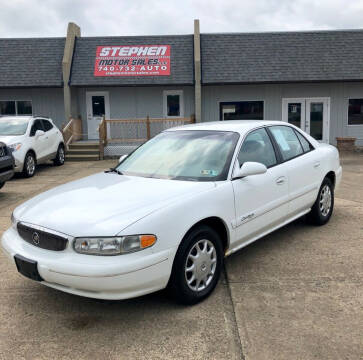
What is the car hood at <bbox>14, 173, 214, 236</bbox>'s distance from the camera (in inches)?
117

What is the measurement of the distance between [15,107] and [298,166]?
631 inches

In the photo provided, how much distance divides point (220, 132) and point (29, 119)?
8.84m

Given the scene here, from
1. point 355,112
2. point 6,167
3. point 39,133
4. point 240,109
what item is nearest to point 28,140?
point 39,133

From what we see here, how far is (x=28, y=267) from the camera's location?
10.1ft

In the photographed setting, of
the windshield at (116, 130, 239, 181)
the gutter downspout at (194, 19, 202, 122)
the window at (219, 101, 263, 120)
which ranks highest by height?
the gutter downspout at (194, 19, 202, 122)

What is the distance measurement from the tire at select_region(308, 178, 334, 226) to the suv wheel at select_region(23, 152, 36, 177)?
26.5ft

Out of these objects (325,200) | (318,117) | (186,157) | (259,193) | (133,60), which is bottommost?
(325,200)

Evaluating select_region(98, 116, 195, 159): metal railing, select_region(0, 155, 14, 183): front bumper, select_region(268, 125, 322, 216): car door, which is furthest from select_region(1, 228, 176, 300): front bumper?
select_region(98, 116, 195, 159): metal railing

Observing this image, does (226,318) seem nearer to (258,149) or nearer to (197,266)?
(197,266)

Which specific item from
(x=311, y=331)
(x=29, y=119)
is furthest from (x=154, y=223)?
(x=29, y=119)

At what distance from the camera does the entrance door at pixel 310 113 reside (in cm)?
1709

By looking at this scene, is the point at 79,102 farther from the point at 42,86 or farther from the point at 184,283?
the point at 184,283

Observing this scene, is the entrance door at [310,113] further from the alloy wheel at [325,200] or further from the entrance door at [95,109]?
the alloy wheel at [325,200]

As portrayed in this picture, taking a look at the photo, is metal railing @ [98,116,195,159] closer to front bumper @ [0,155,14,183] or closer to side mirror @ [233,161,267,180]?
front bumper @ [0,155,14,183]
